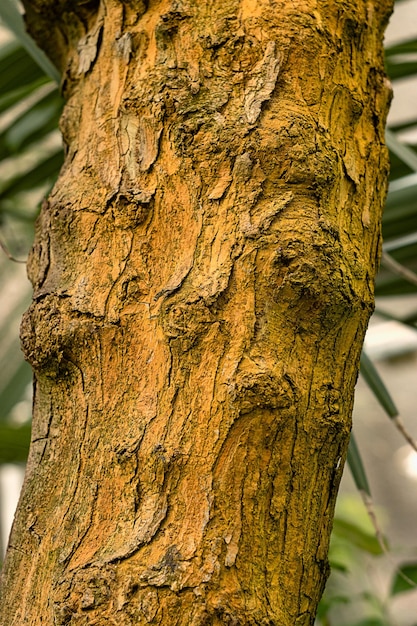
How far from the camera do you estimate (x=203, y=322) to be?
33 cm

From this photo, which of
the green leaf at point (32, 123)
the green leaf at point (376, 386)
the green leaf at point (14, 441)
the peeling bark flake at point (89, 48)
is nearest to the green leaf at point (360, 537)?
the green leaf at point (376, 386)

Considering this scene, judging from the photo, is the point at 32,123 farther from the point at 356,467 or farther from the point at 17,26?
the point at 356,467

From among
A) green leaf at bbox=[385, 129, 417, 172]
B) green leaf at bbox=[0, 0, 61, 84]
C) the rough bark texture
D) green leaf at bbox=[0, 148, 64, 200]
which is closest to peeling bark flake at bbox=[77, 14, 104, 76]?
the rough bark texture

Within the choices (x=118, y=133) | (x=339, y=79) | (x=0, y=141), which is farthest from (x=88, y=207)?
(x=0, y=141)

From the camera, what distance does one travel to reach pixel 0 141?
0.84 meters

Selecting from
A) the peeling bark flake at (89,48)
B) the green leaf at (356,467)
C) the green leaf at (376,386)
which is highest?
the peeling bark flake at (89,48)

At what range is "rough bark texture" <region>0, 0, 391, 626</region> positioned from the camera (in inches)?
12.3

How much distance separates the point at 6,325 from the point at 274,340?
89 cm

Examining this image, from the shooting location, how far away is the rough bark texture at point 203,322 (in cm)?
31

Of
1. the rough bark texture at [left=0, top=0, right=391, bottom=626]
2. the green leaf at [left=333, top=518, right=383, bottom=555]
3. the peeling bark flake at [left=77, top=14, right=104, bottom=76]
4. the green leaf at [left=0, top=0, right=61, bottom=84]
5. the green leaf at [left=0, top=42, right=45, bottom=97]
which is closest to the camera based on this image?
the rough bark texture at [left=0, top=0, right=391, bottom=626]

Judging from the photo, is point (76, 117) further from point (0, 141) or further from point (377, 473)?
point (377, 473)

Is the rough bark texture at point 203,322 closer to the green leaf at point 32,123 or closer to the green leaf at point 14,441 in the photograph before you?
the green leaf at point 14,441

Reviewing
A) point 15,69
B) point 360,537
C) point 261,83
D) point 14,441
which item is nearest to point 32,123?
point 15,69

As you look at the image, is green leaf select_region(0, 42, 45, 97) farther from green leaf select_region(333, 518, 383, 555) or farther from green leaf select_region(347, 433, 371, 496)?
green leaf select_region(333, 518, 383, 555)
